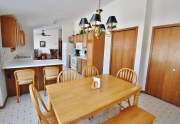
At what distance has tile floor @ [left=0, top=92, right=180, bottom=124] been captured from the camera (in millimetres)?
2172

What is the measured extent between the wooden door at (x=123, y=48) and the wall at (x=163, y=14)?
393 millimetres

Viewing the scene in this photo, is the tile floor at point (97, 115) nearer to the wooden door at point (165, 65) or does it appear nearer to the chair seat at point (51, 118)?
the wooden door at point (165, 65)

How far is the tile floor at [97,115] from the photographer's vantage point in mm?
2172

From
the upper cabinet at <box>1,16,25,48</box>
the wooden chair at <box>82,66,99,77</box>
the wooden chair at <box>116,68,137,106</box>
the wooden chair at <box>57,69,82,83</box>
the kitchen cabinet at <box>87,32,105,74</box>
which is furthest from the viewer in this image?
the kitchen cabinet at <box>87,32,105,74</box>

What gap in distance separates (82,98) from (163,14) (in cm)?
295

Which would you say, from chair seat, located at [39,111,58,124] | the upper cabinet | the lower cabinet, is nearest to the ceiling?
the upper cabinet

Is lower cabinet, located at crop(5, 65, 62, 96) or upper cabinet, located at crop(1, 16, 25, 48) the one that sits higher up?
upper cabinet, located at crop(1, 16, 25, 48)

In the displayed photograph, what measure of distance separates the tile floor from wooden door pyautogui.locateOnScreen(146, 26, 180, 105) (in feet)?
0.97

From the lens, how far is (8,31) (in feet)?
9.61

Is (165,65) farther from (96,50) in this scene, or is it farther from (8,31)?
(8,31)

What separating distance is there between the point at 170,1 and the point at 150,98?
8.22ft

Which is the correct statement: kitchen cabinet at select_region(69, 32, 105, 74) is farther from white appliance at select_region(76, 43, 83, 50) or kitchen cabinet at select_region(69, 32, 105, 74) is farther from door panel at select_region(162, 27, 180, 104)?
door panel at select_region(162, 27, 180, 104)

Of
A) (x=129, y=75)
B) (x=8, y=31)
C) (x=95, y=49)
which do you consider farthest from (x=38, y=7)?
(x=129, y=75)

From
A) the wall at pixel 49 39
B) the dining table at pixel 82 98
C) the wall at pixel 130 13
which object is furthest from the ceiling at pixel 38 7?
the wall at pixel 49 39
